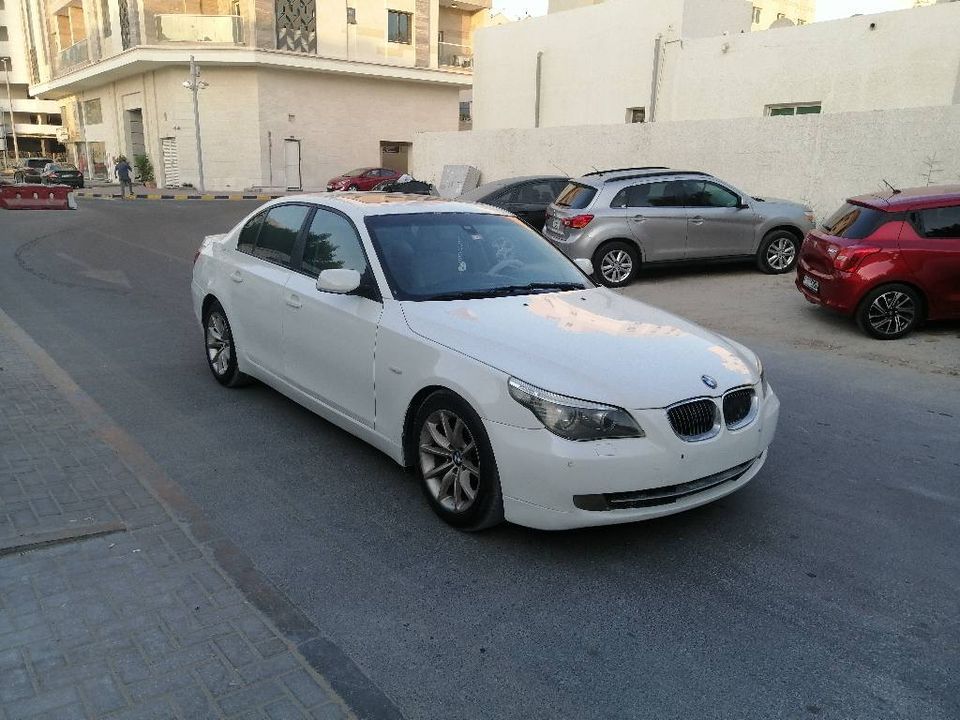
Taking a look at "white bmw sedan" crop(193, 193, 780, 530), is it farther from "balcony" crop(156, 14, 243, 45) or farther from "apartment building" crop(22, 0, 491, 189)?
"balcony" crop(156, 14, 243, 45)

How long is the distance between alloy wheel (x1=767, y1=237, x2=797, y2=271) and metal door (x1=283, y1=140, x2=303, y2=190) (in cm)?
3020

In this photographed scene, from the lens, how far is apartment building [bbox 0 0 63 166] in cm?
7088

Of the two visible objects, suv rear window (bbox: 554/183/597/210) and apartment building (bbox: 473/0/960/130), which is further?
apartment building (bbox: 473/0/960/130)

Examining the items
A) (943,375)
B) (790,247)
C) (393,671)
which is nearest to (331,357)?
(393,671)

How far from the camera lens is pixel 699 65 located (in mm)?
21469

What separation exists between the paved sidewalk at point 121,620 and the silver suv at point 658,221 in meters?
8.50

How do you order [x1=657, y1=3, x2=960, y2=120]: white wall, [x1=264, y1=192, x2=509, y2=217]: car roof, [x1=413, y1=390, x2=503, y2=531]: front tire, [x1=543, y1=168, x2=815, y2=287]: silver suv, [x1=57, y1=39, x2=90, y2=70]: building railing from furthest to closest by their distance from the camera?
[x1=57, y1=39, x2=90, y2=70]: building railing
[x1=657, y1=3, x2=960, y2=120]: white wall
[x1=543, y1=168, x2=815, y2=287]: silver suv
[x1=264, y1=192, x2=509, y2=217]: car roof
[x1=413, y1=390, x2=503, y2=531]: front tire

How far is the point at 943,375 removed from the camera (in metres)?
7.23

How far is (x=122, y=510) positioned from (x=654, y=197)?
9.68 m

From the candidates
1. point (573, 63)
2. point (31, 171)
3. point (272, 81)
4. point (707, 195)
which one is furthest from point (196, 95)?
point (707, 195)

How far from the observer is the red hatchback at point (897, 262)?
27.0 ft

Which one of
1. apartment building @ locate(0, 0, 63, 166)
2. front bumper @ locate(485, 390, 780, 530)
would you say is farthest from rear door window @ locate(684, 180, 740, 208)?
apartment building @ locate(0, 0, 63, 166)

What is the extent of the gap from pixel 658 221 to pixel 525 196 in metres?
3.81

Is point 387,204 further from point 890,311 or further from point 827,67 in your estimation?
point 827,67
